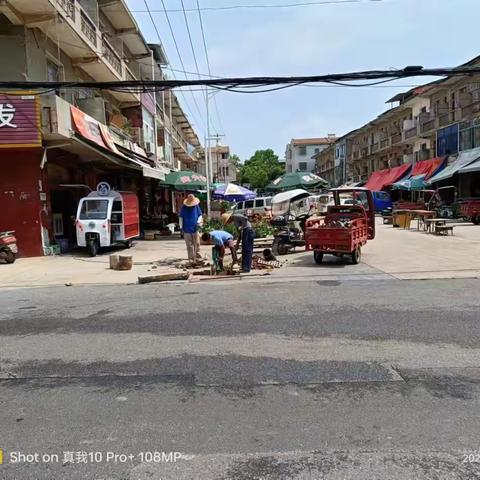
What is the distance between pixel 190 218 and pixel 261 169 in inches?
3558

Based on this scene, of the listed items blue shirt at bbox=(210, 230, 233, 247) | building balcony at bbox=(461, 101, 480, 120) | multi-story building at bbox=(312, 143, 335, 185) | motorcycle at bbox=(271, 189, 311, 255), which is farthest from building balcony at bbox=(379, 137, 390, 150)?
blue shirt at bbox=(210, 230, 233, 247)

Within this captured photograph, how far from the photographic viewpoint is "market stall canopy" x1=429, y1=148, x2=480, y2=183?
98.7 feet

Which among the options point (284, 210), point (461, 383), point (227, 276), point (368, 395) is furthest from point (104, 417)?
point (284, 210)

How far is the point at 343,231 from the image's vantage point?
490 inches

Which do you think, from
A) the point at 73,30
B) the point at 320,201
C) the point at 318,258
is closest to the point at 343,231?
the point at 318,258

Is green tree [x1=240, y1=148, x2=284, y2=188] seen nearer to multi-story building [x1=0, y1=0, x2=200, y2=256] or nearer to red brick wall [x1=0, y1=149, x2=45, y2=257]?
multi-story building [x1=0, y1=0, x2=200, y2=256]

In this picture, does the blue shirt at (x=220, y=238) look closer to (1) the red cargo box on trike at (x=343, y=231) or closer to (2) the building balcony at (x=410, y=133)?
(1) the red cargo box on trike at (x=343, y=231)

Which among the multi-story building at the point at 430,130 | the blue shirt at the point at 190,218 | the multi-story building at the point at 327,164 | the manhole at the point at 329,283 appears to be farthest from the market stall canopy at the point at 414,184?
the multi-story building at the point at 327,164

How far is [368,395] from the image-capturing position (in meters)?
4.19

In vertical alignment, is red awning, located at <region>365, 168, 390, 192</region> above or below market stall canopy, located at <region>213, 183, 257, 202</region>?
above

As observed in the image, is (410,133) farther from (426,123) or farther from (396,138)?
(396,138)

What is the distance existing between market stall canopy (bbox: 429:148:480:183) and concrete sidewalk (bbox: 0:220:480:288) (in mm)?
13934

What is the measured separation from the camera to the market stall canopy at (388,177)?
42.6 meters

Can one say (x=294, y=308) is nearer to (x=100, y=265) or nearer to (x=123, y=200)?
(x=100, y=265)
